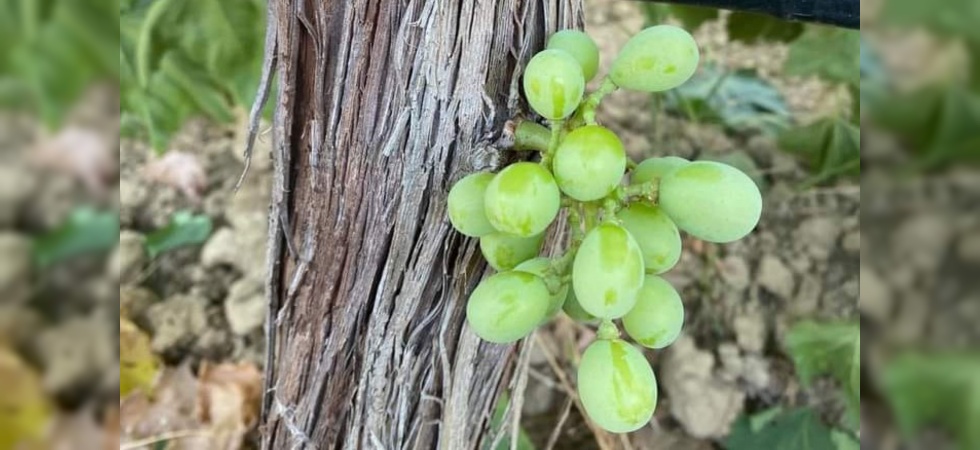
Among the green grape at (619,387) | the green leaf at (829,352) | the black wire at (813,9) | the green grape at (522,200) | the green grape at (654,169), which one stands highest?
the black wire at (813,9)

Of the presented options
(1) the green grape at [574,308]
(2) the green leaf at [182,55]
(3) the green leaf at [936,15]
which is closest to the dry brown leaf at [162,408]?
(2) the green leaf at [182,55]

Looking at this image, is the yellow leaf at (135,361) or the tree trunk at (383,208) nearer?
the tree trunk at (383,208)

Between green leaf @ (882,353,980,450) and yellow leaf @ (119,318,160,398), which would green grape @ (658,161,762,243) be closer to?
green leaf @ (882,353,980,450)

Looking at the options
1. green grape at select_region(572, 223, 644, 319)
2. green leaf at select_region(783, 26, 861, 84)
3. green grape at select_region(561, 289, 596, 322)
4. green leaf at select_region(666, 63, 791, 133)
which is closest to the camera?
green grape at select_region(572, 223, 644, 319)

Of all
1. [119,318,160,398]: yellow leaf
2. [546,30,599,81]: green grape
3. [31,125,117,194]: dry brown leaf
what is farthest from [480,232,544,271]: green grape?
[119,318,160,398]: yellow leaf

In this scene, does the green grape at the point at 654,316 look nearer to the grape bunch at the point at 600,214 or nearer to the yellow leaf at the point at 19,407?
the grape bunch at the point at 600,214

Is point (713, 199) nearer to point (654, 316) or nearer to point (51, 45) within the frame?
point (654, 316)
